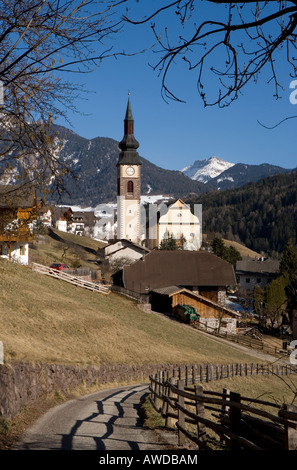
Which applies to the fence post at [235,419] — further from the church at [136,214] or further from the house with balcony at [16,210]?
the church at [136,214]

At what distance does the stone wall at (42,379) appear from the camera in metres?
12.9

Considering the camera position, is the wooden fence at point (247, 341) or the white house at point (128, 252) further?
the white house at point (128, 252)

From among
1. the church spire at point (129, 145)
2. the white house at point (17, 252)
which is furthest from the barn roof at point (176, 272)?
the church spire at point (129, 145)

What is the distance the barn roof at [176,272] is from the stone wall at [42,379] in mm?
33707

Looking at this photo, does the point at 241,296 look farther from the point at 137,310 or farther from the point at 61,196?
the point at 61,196

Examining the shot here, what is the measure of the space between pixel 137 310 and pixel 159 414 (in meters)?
33.5

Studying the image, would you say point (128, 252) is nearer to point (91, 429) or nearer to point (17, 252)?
point (17, 252)

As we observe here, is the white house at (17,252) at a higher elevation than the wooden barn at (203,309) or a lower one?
higher

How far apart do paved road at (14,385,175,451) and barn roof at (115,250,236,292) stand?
43.6 metres

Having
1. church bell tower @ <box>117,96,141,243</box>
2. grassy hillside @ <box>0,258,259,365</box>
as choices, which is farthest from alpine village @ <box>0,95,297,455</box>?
church bell tower @ <box>117,96,141,243</box>

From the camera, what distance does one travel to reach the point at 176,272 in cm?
6350

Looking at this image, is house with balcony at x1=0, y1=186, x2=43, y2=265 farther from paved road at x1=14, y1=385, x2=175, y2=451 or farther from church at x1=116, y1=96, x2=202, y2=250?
church at x1=116, y1=96, x2=202, y2=250

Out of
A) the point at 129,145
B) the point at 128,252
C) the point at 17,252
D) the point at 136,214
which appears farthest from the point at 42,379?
the point at 129,145

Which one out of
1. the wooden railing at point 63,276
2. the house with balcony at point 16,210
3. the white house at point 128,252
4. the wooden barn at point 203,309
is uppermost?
the white house at point 128,252
